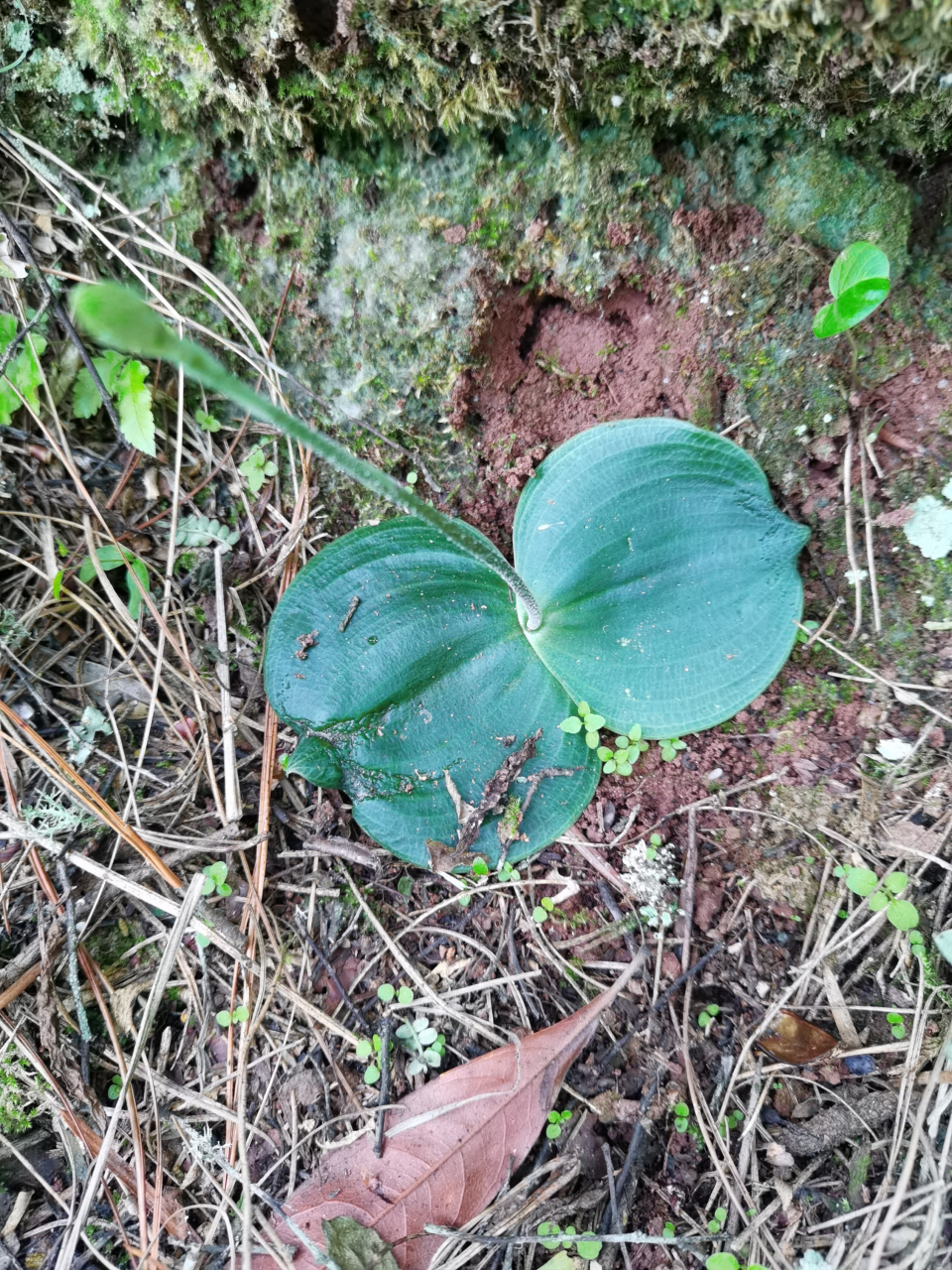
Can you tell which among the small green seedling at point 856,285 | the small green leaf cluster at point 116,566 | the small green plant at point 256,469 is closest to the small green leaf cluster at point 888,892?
the small green seedling at point 856,285

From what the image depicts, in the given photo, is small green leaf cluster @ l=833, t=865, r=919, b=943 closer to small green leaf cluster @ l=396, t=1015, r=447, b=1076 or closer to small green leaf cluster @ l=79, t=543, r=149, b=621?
small green leaf cluster @ l=396, t=1015, r=447, b=1076

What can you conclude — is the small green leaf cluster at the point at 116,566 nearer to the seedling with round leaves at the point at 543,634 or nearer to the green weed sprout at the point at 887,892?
the seedling with round leaves at the point at 543,634

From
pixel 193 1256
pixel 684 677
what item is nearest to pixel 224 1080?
pixel 193 1256

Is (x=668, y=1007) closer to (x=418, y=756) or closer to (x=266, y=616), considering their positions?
(x=418, y=756)

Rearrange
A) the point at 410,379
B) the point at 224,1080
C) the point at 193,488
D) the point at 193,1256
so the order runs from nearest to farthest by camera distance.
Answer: the point at 193,1256
the point at 224,1080
the point at 410,379
the point at 193,488

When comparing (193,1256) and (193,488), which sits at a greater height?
(193,488)

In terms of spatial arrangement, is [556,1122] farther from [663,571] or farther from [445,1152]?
[663,571]

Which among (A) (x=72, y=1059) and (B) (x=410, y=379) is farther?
(B) (x=410, y=379)
